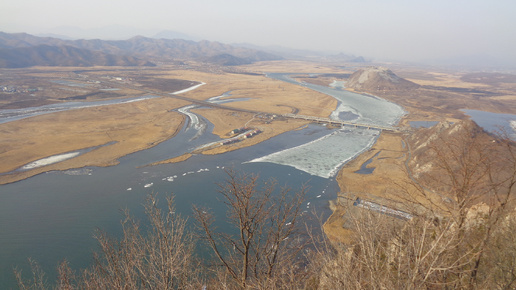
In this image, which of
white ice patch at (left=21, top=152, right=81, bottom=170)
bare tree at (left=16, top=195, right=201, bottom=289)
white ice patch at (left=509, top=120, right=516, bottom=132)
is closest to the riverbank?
white ice patch at (left=21, top=152, right=81, bottom=170)

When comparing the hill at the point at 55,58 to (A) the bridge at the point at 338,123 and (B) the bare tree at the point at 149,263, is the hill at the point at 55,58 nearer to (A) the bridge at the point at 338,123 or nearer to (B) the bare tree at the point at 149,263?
(A) the bridge at the point at 338,123

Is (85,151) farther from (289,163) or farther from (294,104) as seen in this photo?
(294,104)

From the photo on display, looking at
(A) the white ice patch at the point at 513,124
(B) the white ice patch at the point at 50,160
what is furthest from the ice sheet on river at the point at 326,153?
(A) the white ice patch at the point at 513,124

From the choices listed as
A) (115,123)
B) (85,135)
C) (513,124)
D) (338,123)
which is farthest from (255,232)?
(513,124)

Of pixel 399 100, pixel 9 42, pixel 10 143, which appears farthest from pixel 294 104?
pixel 9 42

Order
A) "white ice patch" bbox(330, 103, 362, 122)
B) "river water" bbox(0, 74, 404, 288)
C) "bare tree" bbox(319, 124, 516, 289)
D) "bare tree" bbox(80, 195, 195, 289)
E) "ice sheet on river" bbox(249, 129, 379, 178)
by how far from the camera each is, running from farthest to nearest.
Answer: "white ice patch" bbox(330, 103, 362, 122) → "ice sheet on river" bbox(249, 129, 379, 178) → "river water" bbox(0, 74, 404, 288) → "bare tree" bbox(80, 195, 195, 289) → "bare tree" bbox(319, 124, 516, 289)

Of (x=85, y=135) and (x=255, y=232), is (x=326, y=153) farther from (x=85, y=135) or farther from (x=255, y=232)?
(x=85, y=135)

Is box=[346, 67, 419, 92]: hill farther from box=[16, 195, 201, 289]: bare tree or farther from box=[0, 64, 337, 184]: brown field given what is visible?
box=[16, 195, 201, 289]: bare tree
